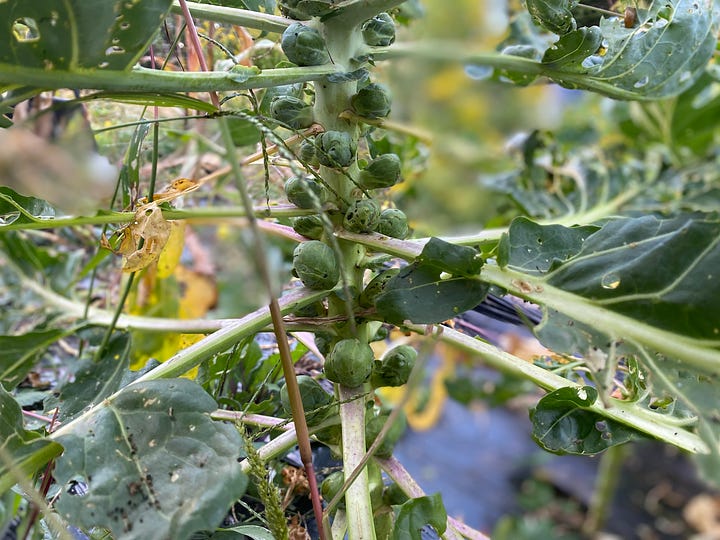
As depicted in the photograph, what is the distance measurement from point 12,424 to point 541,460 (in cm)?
356

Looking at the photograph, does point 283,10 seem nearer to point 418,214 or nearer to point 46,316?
point 46,316

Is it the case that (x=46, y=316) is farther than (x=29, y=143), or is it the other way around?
(x=46, y=316)

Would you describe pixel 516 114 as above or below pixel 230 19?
below

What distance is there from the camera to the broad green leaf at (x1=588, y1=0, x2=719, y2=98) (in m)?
0.67

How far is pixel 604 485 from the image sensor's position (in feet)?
8.75

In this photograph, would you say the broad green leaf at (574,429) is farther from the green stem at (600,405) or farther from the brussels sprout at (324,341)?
the brussels sprout at (324,341)

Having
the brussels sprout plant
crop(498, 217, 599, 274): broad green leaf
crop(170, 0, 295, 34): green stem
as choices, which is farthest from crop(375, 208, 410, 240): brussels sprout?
crop(170, 0, 295, 34): green stem

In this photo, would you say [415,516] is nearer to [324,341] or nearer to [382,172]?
[324,341]

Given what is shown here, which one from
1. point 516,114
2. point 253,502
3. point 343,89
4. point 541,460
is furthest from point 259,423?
point 541,460

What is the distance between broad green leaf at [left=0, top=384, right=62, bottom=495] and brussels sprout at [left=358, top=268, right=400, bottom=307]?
301 mm

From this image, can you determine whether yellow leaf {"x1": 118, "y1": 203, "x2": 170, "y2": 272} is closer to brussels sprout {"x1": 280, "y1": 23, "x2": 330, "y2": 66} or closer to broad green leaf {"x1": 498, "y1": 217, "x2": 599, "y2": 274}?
brussels sprout {"x1": 280, "y1": 23, "x2": 330, "y2": 66}

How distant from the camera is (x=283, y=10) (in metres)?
0.62

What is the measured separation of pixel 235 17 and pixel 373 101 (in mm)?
158

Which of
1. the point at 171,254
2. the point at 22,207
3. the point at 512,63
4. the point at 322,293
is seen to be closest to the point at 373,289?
the point at 322,293
